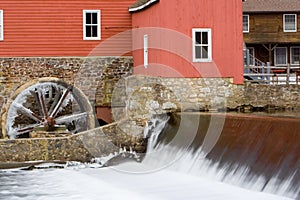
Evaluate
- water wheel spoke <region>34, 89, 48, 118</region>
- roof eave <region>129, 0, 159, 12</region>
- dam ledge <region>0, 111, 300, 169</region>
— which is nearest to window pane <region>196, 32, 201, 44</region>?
roof eave <region>129, 0, 159, 12</region>

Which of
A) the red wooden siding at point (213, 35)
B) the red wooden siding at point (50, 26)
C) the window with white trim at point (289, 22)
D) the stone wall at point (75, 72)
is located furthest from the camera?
the window with white trim at point (289, 22)

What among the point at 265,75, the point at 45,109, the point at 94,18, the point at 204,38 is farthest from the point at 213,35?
the point at 45,109

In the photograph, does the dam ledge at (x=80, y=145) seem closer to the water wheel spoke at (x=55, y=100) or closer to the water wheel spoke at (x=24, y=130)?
the water wheel spoke at (x=24, y=130)

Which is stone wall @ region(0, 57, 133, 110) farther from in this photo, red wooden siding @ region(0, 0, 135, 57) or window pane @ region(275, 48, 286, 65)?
window pane @ region(275, 48, 286, 65)

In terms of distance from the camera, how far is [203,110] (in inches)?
586

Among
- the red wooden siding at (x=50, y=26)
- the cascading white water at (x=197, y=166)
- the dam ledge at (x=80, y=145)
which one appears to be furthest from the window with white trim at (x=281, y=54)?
the cascading white water at (x=197, y=166)

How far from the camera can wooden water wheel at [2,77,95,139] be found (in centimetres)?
1694

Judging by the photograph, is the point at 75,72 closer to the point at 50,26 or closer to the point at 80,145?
the point at 50,26

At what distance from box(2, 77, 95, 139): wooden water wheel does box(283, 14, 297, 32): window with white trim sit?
17.0 metres

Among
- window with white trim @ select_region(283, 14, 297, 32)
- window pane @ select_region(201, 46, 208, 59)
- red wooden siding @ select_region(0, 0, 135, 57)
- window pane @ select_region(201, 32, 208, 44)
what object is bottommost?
window pane @ select_region(201, 46, 208, 59)

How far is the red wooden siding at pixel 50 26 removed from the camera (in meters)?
18.4

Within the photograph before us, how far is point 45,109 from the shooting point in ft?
57.6

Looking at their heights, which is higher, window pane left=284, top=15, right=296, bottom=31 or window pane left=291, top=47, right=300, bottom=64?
window pane left=284, top=15, right=296, bottom=31

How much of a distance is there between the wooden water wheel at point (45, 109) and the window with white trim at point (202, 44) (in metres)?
3.83
